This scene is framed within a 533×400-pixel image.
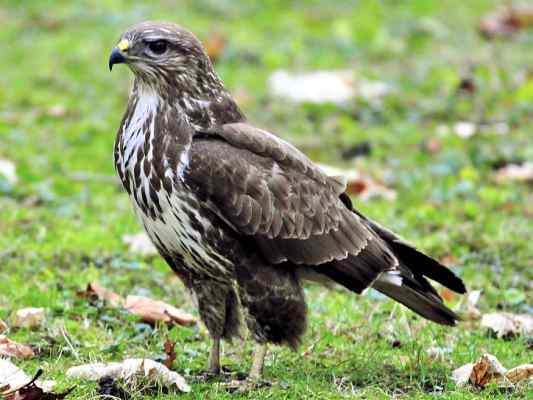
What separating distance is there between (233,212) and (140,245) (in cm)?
221

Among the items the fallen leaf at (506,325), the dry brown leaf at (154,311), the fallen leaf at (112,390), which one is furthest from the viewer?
the fallen leaf at (506,325)

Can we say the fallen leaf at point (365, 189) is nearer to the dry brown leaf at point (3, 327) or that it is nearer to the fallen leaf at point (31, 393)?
the dry brown leaf at point (3, 327)

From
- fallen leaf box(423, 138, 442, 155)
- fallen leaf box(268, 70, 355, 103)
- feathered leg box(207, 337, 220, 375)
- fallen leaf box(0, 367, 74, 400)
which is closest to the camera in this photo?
fallen leaf box(0, 367, 74, 400)

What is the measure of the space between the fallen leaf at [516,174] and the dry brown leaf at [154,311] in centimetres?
354

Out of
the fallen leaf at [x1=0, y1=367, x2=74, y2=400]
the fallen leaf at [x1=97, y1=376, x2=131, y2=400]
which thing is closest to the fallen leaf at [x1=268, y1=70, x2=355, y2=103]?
the fallen leaf at [x1=97, y1=376, x2=131, y2=400]

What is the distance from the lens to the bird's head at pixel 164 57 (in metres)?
5.53

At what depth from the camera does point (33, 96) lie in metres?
Result: 10.3

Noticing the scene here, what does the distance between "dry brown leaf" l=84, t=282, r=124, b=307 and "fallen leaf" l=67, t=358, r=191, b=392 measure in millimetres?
1121

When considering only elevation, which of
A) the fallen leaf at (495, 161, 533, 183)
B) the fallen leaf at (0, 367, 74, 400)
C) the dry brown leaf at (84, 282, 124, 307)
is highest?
the fallen leaf at (495, 161, 533, 183)

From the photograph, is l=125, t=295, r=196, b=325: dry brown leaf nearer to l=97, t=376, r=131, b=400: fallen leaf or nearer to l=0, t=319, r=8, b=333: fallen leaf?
l=0, t=319, r=8, b=333: fallen leaf

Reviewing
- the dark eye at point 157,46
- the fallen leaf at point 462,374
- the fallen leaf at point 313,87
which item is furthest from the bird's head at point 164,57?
the fallen leaf at point 313,87

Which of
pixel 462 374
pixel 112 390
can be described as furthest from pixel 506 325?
pixel 112 390

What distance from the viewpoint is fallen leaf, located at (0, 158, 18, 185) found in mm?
8320

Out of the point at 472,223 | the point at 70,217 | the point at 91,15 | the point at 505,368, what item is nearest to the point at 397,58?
the point at 91,15
